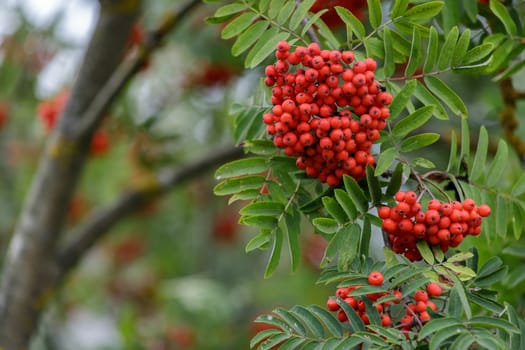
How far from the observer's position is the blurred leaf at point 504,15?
106 cm

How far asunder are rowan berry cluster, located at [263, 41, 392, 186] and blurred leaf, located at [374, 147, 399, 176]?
0.02m

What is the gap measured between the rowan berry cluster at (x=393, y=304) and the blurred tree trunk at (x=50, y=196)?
1.23m

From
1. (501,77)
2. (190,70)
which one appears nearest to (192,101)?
(190,70)

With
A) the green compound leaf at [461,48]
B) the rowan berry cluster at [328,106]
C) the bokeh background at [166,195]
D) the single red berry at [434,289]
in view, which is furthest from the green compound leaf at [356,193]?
the bokeh background at [166,195]

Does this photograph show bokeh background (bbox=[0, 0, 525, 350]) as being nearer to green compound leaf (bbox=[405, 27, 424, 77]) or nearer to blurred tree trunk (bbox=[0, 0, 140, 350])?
blurred tree trunk (bbox=[0, 0, 140, 350])

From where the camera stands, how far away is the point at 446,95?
0.97 m

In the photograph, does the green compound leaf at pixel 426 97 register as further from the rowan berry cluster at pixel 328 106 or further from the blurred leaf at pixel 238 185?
the blurred leaf at pixel 238 185

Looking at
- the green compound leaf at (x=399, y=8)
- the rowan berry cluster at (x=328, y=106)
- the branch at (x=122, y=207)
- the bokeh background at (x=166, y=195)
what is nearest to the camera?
the rowan berry cluster at (x=328, y=106)

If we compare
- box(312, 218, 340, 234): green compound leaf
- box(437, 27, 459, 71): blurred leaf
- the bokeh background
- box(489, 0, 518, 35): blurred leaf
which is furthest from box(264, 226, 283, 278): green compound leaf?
the bokeh background

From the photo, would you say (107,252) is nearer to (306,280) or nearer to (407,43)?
(306,280)

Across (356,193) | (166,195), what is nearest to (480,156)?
(356,193)

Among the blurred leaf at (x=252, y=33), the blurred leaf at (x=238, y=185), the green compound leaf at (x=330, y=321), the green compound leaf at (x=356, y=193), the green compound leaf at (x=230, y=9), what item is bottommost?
the green compound leaf at (x=330, y=321)

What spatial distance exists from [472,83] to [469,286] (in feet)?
5.52

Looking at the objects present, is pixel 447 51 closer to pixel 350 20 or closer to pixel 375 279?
pixel 350 20
